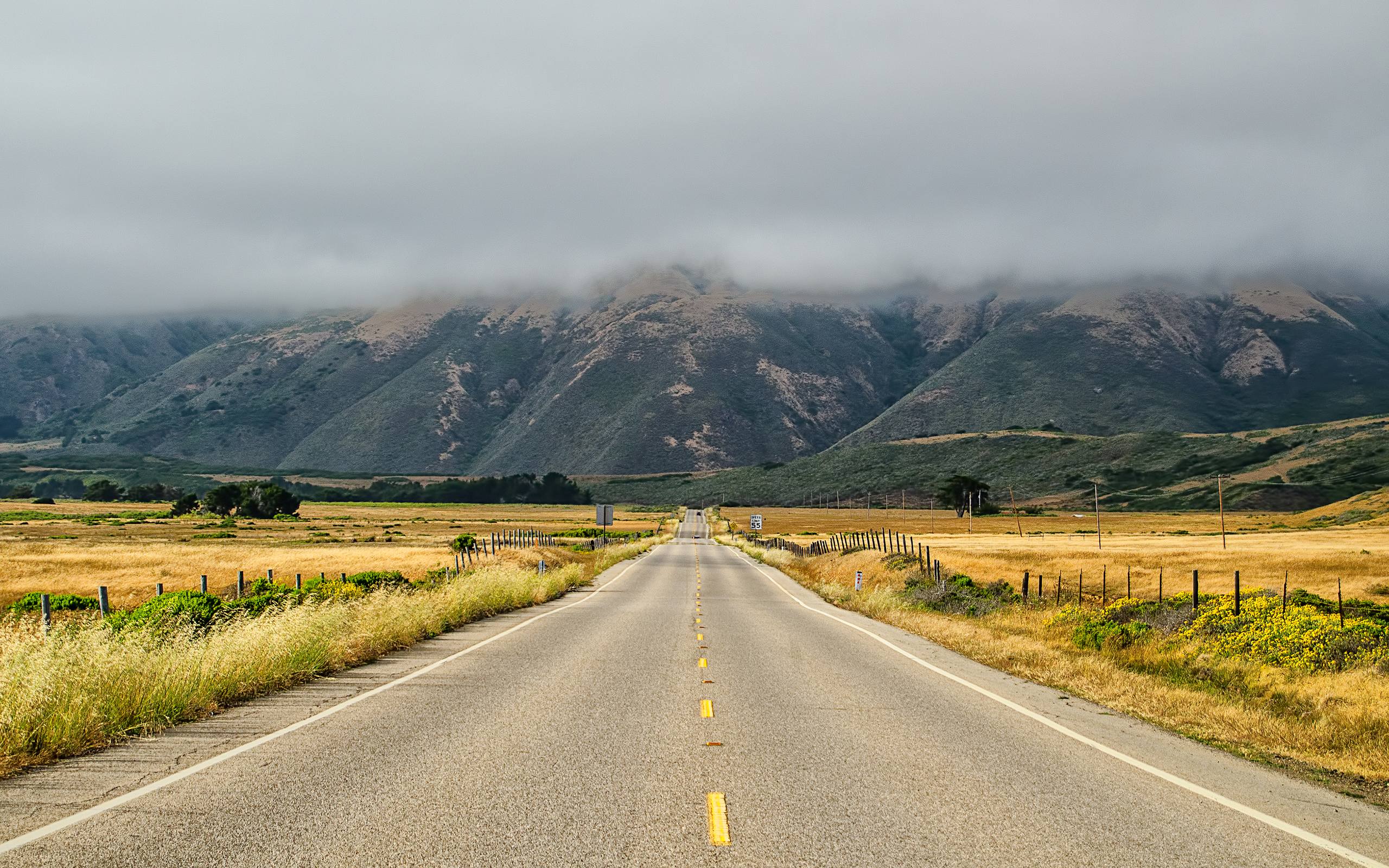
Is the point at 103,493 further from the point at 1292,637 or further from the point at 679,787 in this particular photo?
the point at 679,787

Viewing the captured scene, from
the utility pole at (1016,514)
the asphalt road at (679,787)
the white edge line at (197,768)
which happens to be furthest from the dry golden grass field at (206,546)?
the utility pole at (1016,514)

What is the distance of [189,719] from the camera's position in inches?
436

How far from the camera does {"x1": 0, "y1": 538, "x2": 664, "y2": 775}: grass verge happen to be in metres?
9.38

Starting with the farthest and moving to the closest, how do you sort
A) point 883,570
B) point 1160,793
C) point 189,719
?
point 883,570, point 189,719, point 1160,793

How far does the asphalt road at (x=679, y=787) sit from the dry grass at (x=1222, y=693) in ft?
2.57

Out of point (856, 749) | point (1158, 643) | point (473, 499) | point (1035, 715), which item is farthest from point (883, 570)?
point (473, 499)

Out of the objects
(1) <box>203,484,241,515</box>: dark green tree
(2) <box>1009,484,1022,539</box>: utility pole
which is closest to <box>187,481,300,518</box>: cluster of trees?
(1) <box>203,484,241,515</box>: dark green tree

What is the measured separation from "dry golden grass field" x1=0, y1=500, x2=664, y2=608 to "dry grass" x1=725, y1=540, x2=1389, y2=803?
20520 mm

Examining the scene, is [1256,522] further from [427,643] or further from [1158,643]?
[427,643]

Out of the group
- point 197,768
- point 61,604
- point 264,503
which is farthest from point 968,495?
point 197,768

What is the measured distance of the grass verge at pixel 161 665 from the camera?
938 centimetres

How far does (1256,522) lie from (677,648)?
107739 mm

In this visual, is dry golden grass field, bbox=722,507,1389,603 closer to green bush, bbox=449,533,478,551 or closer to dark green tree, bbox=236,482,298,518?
green bush, bbox=449,533,478,551

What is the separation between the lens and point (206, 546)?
64.2m
